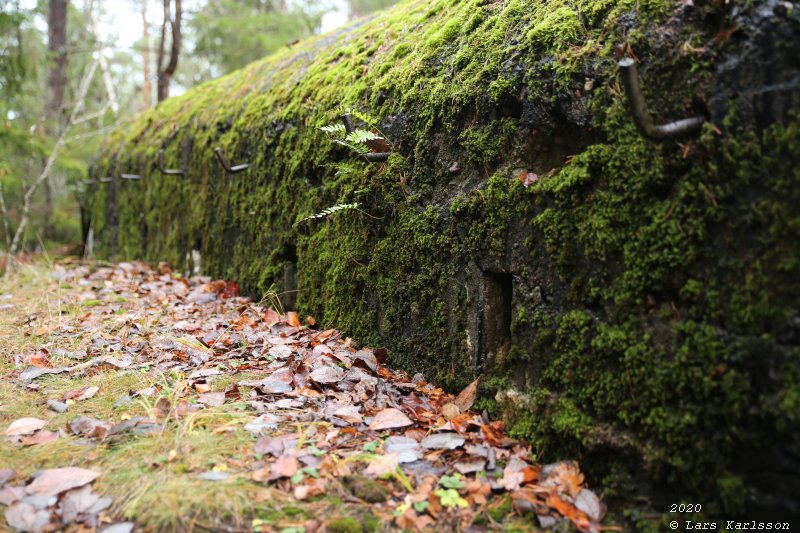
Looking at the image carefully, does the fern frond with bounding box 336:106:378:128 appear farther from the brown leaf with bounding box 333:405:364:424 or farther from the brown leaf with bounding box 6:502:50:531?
the brown leaf with bounding box 6:502:50:531

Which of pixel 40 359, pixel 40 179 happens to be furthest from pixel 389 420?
pixel 40 179

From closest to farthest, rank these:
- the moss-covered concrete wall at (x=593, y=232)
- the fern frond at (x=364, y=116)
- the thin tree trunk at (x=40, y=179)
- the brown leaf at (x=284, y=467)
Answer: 1. the moss-covered concrete wall at (x=593, y=232)
2. the brown leaf at (x=284, y=467)
3. the fern frond at (x=364, y=116)
4. the thin tree trunk at (x=40, y=179)

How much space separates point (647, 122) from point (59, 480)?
252 centimetres

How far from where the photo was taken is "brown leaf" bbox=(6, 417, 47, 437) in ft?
7.44

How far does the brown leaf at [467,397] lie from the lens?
2500 millimetres

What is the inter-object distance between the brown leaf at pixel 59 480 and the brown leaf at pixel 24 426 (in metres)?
0.45

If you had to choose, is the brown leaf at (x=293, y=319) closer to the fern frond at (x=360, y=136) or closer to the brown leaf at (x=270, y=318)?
the brown leaf at (x=270, y=318)

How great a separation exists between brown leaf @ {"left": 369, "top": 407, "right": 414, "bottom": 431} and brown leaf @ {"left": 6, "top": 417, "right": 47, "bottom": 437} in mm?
1539

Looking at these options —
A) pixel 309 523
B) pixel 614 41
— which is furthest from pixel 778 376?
pixel 309 523

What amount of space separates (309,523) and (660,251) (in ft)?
5.17

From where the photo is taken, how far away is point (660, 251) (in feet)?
6.05

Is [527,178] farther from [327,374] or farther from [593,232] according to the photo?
[327,374]

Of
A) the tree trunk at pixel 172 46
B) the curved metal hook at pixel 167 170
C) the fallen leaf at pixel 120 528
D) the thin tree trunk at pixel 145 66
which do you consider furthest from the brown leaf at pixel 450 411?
the thin tree trunk at pixel 145 66

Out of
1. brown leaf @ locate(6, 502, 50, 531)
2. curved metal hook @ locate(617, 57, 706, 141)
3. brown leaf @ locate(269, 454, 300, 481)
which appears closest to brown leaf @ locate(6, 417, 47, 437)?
brown leaf @ locate(6, 502, 50, 531)
